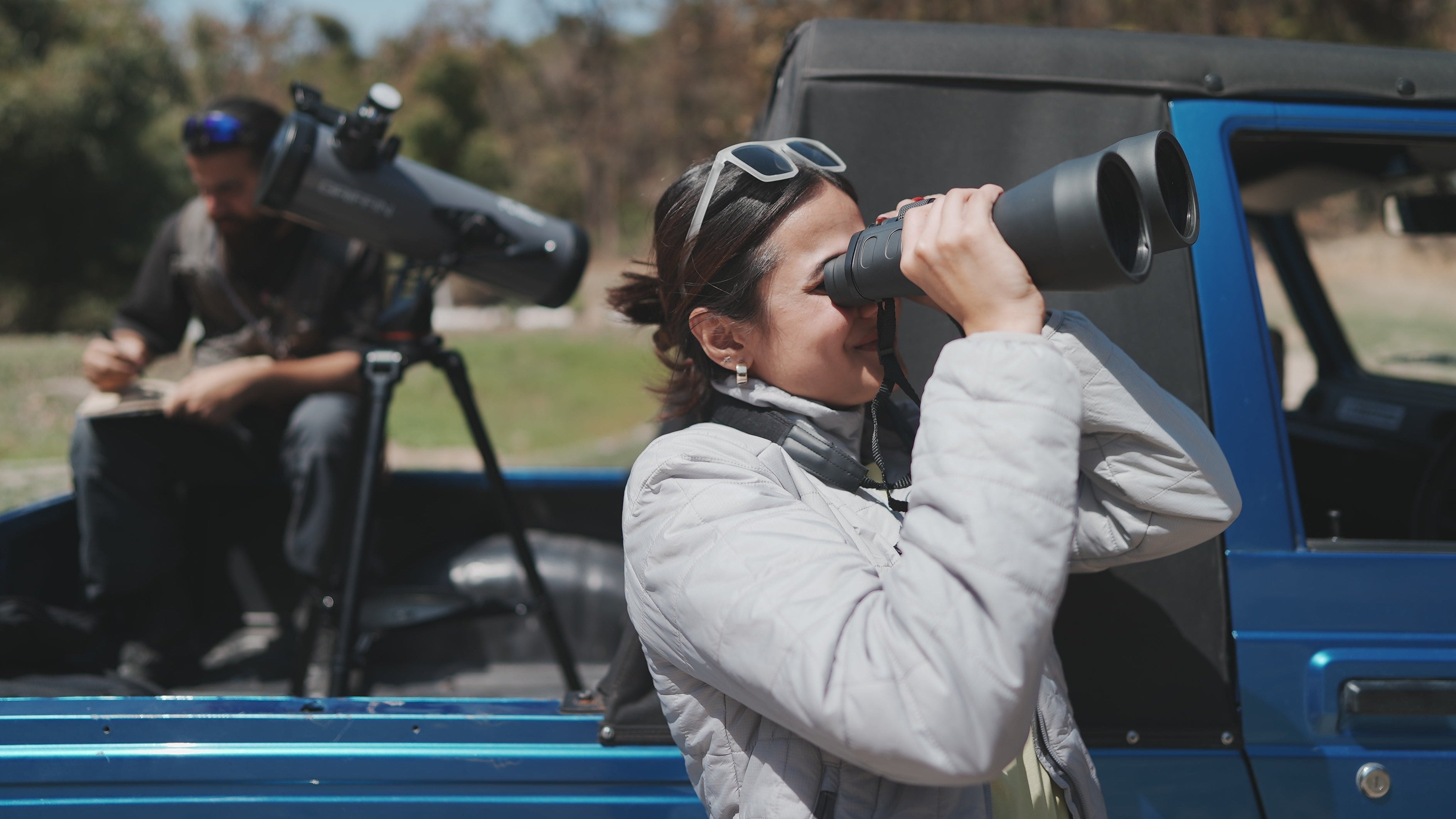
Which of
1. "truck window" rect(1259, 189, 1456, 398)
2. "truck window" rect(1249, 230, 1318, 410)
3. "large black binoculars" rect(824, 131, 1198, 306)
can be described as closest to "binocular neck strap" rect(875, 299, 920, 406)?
"large black binoculars" rect(824, 131, 1198, 306)

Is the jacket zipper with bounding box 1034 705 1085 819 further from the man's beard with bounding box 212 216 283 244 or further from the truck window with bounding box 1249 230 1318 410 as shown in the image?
the man's beard with bounding box 212 216 283 244

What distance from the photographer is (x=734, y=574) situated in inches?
39.9

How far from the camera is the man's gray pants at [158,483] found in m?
2.46

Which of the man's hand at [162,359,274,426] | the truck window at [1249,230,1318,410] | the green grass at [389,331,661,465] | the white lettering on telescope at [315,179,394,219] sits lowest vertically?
the green grass at [389,331,661,465]

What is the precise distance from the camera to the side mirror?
2.63 m

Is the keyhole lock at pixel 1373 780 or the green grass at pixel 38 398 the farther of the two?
the green grass at pixel 38 398

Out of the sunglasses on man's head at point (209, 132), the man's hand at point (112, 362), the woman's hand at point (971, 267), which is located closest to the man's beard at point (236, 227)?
the sunglasses on man's head at point (209, 132)

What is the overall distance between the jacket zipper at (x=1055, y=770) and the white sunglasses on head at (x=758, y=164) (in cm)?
75

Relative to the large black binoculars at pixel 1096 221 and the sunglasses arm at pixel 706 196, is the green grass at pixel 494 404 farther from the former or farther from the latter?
the large black binoculars at pixel 1096 221

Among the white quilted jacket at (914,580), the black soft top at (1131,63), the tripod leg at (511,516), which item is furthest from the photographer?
the tripod leg at (511,516)

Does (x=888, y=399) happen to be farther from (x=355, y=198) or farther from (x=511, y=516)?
(x=355, y=198)

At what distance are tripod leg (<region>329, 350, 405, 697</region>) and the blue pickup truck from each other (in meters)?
0.46

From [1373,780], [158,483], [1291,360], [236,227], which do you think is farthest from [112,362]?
[1291,360]

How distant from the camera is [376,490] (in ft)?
6.56
